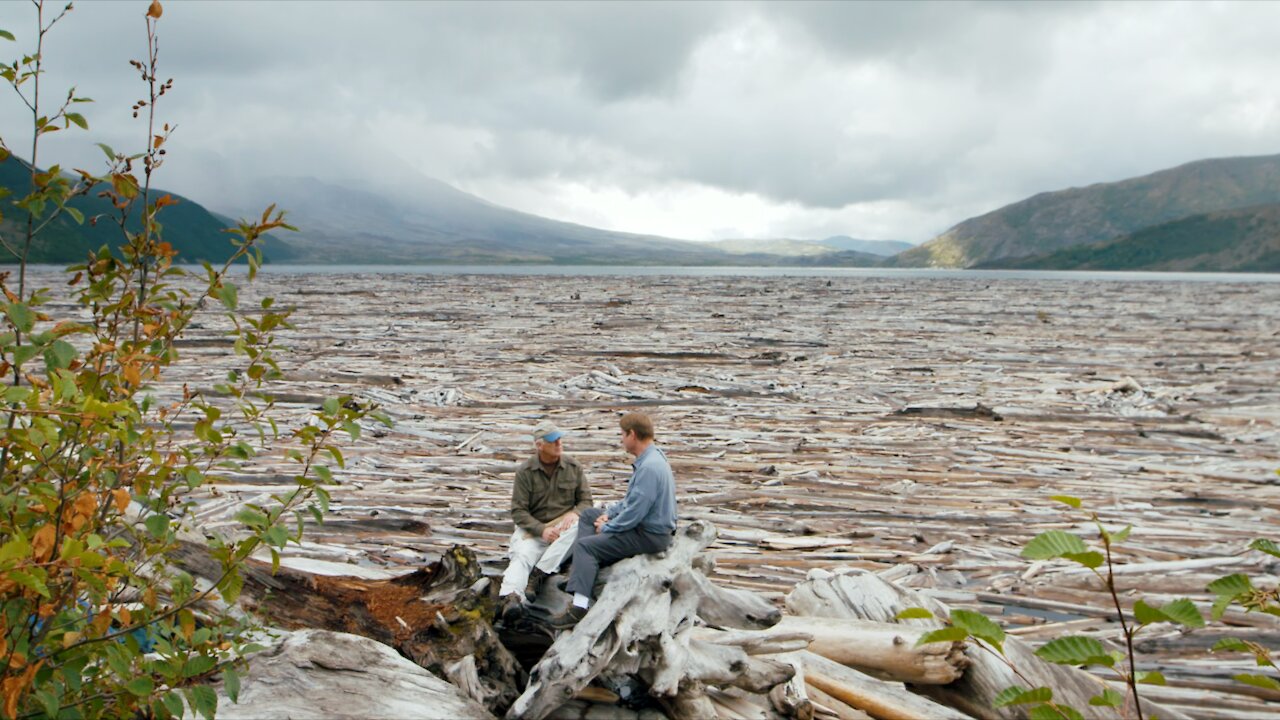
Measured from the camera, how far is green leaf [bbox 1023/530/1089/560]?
213 cm

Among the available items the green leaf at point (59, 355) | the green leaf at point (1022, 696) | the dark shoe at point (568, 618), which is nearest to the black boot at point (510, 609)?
the dark shoe at point (568, 618)

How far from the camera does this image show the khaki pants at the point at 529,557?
6.31 m

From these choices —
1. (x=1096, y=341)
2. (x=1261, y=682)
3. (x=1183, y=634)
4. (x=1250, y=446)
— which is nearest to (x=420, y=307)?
(x=1096, y=341)

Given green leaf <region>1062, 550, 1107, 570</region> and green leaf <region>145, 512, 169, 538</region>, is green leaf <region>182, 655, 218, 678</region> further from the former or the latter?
green leaf <region>1062, 550, 1107, 570</region>

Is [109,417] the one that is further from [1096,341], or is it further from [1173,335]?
[1173,335]

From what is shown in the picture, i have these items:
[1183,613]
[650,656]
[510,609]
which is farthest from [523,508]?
[1183,613]

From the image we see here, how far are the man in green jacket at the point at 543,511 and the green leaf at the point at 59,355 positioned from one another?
4110mm

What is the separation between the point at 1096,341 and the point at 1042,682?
92.0 ft

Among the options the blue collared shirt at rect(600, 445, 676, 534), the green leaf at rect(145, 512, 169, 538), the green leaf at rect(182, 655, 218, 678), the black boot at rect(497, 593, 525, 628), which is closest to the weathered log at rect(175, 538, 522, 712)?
the black boot at rect(497, 593, 525, 628)

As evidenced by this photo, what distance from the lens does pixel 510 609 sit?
6078mm

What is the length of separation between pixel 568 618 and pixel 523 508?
4.61ft

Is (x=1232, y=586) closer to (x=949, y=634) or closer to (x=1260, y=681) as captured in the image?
(x=1260, y=681)

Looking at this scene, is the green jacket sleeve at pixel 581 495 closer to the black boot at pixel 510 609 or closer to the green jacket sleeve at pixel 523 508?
the green jacket sleeve at pixel 523 508

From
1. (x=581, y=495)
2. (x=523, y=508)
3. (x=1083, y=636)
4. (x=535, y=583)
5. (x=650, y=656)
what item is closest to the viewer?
(x=1083, y=636)
